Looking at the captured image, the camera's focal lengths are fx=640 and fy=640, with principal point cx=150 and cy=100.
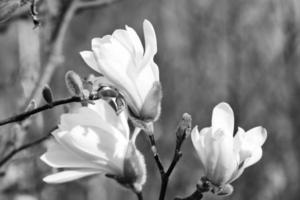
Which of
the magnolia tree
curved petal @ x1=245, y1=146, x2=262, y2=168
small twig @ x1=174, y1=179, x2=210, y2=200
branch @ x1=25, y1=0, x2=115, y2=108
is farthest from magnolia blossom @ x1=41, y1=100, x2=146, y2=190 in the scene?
Result: branch @ x1=25, y1=0, x2=115, y2=108

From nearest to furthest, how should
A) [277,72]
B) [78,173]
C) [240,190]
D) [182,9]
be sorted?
1. [78,173]
2. [240,190]
3. [277,72]
4. [182,9]

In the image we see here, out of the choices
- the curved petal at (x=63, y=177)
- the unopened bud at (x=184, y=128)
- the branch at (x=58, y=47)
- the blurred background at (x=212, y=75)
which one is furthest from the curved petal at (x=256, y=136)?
the blurred background at (x=212, y=75)

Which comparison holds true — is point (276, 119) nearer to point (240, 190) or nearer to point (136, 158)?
point (240, 190)

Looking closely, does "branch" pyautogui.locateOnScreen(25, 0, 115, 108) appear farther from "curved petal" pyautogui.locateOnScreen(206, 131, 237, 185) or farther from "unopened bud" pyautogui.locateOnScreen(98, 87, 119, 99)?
"curved petal" pyautogui.locateOnScreen(206, 131, 237, 185)

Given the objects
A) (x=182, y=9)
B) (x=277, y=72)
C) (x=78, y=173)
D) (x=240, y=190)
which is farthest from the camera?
(x=182, y=9)

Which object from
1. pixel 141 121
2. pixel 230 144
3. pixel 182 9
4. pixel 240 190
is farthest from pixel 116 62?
pixel 182 9

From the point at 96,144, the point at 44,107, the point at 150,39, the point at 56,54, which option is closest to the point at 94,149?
the point at 96,144

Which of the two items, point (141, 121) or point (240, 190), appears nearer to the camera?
point (141, 121)

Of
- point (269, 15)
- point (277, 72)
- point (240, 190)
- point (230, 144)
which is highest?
point (230, 144)

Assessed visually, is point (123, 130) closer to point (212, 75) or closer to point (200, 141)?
point (200, 141)
